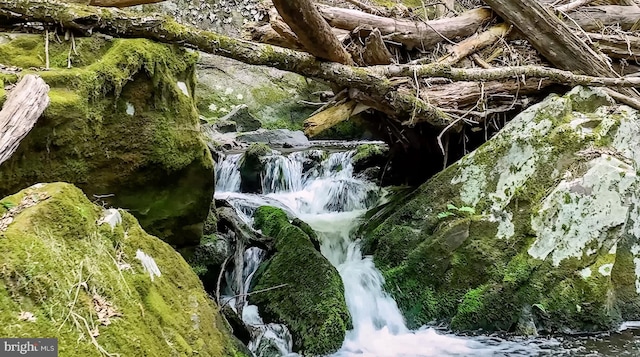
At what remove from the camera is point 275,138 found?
13.1m

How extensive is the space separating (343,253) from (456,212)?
1541 millimetres

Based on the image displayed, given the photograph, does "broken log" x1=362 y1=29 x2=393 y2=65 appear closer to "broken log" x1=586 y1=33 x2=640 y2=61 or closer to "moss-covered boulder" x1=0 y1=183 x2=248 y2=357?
"broken log" x1=586 y1=33 x2=640 y2=61

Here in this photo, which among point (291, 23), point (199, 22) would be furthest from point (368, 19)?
point (199, 22)

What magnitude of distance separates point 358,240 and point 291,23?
10.6 feet

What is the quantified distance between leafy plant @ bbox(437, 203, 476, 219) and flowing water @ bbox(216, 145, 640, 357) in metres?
1.01

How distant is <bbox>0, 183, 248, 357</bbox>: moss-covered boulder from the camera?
7.51 feet

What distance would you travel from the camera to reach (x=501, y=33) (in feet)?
24.6

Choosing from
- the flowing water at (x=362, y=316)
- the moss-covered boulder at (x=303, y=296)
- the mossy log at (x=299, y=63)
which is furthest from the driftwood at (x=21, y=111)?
the moss-covered boulder at (x=303, y=296)

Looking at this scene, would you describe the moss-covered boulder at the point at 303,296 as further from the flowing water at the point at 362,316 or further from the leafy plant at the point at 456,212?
the leafy plant at the point at 456,212

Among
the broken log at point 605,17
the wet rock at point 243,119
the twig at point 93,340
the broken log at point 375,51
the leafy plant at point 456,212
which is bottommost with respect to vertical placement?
the wet rock at point 243,119

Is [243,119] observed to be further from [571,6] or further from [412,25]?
[571,6]

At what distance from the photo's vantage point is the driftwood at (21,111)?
2971mm

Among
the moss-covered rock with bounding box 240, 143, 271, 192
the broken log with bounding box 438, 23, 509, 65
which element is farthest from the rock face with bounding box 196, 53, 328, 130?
the broken log with bounding box 438, 23, 509, 65

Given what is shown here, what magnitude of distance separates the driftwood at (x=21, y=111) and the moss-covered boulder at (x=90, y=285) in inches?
13.0
